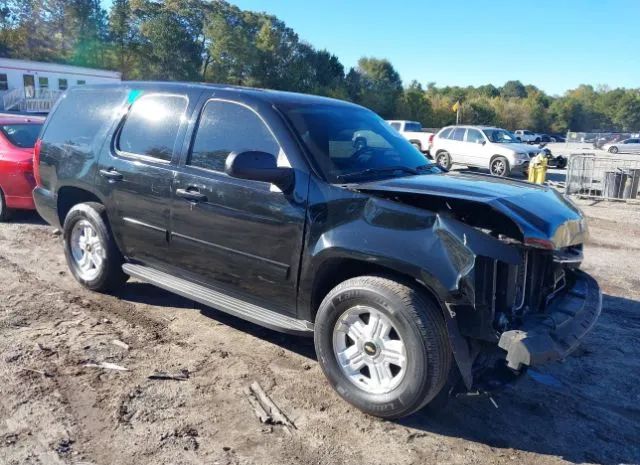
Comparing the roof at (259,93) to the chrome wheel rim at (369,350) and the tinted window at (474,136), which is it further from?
the tinted window at (474,136)

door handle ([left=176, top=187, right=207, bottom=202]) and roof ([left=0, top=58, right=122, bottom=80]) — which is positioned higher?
roof ([left=0, top=58, right=122, bottom=80])

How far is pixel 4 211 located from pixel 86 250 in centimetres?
364

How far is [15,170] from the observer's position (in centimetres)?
768

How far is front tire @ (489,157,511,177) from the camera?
61.6 ft

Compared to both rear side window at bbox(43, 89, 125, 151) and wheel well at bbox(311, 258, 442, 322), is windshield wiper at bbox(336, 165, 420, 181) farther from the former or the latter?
rear side window at bbox(43, 89, 125, 151)

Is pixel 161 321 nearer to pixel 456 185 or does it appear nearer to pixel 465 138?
pixel 456 185

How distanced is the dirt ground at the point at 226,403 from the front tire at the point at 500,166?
1434 cm

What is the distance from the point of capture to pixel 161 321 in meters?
4.75

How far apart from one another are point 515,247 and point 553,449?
3.88 feet

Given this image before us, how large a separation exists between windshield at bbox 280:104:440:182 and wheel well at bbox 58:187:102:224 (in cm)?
239

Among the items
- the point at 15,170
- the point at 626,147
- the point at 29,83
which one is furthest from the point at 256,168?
the point at 626,147

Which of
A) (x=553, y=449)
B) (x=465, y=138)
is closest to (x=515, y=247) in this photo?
(x=553, y=449)

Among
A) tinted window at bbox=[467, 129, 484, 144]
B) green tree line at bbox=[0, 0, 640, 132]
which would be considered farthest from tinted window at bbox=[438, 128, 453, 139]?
green tree line at bbox=[0, 0, 640, 132]

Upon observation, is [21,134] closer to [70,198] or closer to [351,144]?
[70,198]
